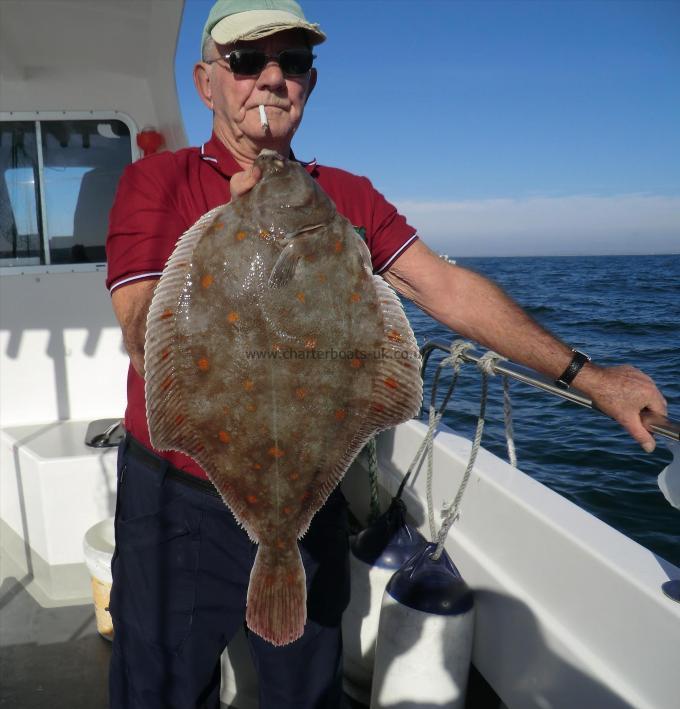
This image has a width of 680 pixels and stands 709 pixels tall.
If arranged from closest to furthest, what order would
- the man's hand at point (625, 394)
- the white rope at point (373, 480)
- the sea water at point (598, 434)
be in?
the man's hand at point (625, 394), the white rope at point (373, 480), the sea water at point (598, 434)

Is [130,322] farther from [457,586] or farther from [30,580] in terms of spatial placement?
[30,580]

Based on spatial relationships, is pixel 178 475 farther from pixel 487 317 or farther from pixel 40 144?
pixel 40 144

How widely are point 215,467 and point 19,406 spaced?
3915 millimetres

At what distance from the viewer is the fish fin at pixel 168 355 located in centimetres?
154

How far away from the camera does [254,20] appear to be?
1766mm

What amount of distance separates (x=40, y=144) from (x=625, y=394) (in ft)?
15.2

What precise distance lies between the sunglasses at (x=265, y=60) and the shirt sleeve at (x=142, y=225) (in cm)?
37

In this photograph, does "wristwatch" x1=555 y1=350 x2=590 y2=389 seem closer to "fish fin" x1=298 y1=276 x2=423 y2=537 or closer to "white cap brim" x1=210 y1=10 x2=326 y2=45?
"fish fin" x1=298 y1=276 x2=423 y2=537

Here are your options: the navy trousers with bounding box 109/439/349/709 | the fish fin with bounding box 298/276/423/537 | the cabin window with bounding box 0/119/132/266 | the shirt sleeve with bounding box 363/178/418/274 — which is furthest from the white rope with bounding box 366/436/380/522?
the cabin window with bounding box 0/119/132/266

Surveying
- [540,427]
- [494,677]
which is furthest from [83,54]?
[540,427]

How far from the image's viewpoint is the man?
1.82 m

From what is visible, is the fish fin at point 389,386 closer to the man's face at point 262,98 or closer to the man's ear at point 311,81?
the man's face at point 262,98

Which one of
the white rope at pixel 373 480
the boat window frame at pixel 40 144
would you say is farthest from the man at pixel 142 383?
the boat window frame at pixel 40 144

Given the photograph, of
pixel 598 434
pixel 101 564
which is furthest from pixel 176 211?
pixel 598 434
